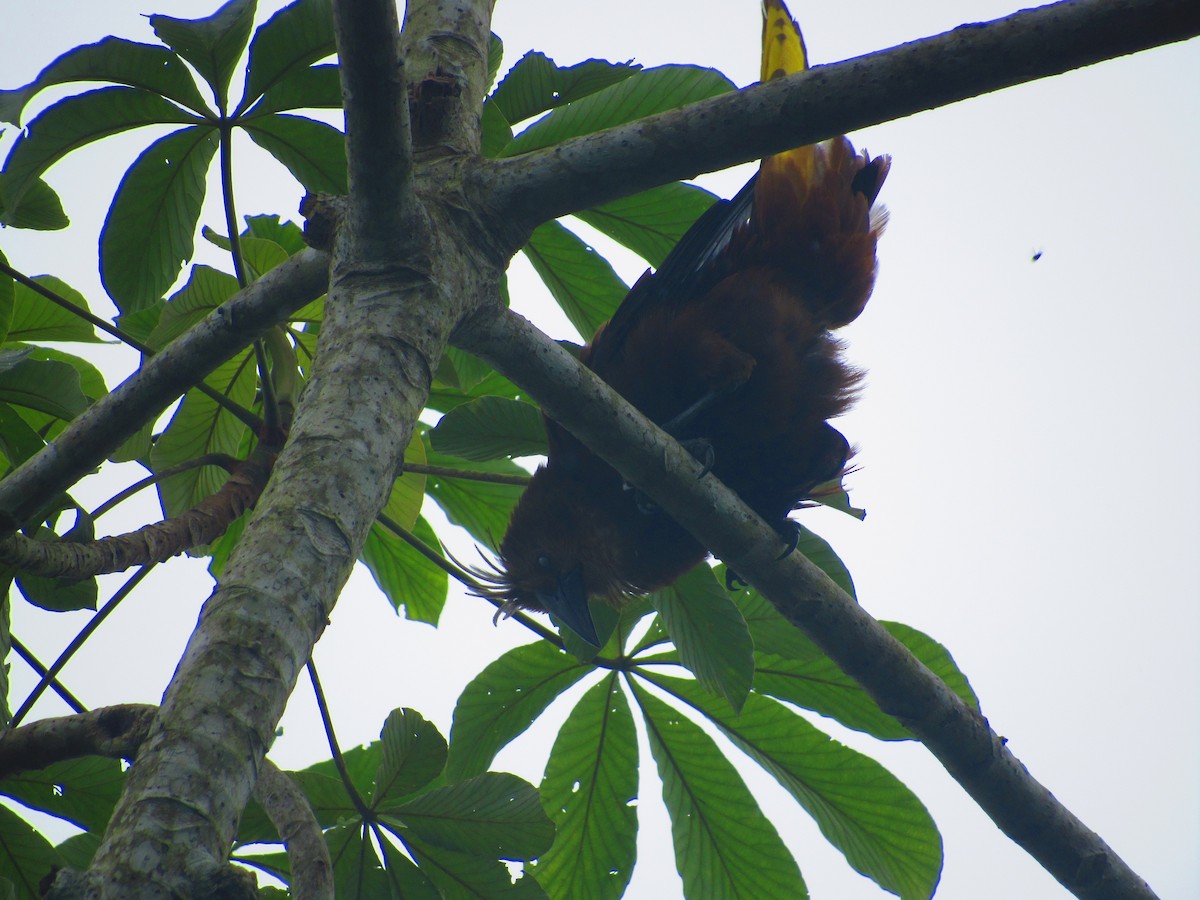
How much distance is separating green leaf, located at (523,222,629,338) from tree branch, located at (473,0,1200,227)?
4.16 ft

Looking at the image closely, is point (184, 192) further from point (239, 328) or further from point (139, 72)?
point (239, 328)

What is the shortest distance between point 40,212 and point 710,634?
2.25 m

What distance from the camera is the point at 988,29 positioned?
1450 millimetres

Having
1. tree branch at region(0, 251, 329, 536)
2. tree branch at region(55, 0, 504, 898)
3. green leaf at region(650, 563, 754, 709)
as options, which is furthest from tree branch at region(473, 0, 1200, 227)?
green leaf at region(650, 563, 754, 709)

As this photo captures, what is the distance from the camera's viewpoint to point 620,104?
264 centimetres

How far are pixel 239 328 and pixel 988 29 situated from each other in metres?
1.49

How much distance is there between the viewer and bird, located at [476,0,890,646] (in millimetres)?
3172

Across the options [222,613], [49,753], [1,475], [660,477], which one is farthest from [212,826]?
[1,475]

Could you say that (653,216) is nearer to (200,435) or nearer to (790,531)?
(790,531)

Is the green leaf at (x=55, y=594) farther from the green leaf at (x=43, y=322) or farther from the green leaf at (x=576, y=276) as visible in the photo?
the green leaf at (x=576, y=276)

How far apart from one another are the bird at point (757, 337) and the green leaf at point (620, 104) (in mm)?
467

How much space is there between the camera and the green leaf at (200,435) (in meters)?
2.95

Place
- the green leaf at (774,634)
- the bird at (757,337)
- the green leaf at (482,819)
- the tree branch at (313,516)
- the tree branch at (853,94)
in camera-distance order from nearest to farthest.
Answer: the tree branch at (313,516)
the tree branch at (853,94)
the green leaf at (482,819)
the green leaf at (774,634)
the bird at (757,337)

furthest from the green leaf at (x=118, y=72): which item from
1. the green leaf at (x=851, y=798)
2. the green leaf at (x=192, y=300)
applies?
the green leaf at (x=851, y=798)
